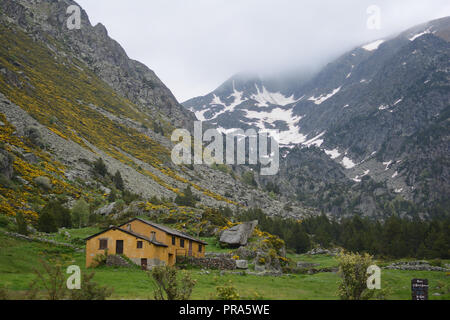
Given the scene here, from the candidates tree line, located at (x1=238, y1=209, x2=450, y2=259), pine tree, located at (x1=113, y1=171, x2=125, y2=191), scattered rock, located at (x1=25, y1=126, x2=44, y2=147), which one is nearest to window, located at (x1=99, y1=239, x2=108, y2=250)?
pine tree, located at (x1=113, y1=171, x2=125, y2=191)

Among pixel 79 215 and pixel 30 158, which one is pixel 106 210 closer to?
pixel 79 215

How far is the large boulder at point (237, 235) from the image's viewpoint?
178 ft

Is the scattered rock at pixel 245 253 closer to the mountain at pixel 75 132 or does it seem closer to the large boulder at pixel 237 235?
the large boulder at pixel 237 235

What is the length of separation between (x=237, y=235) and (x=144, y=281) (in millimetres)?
24863

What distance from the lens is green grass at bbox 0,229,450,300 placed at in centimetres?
2722

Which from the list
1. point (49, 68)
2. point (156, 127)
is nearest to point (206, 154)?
point (156, 127)

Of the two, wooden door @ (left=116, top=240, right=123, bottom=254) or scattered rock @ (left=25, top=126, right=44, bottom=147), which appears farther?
scattered rock @ (left=25, top=126, right=44, bottom=147)

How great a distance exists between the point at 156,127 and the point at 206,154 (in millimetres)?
23680

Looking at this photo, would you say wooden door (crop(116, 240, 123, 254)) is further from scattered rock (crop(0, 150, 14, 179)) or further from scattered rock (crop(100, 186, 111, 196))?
scattered rock (crop(100, 186, 111, 196))

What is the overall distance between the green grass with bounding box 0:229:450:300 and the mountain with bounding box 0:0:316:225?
14274 millimetres

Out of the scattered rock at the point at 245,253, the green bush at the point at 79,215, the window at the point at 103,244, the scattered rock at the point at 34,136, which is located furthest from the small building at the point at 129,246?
the scattered rock at the point at 34,136

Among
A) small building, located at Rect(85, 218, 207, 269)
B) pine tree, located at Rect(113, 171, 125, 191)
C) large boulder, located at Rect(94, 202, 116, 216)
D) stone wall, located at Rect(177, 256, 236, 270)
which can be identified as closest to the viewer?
small building, located at Rect(85, 218, 207, 269)

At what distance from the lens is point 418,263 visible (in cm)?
6081
